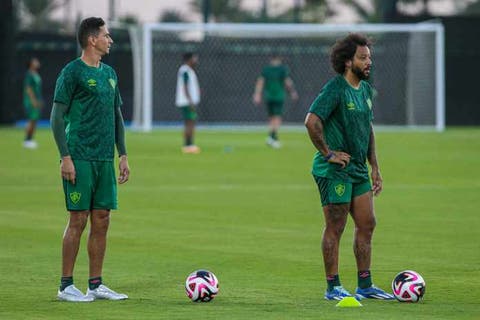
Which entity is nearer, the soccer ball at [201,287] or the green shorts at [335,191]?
the soccer ball at [201,287]

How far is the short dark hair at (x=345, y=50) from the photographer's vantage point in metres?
9.80

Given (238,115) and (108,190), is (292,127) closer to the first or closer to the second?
(238,115)

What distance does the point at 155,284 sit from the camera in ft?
35.1

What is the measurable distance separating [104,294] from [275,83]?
75.7 ft

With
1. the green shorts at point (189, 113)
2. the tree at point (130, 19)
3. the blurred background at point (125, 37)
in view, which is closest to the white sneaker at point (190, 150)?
the green shorts at point (189, 113)

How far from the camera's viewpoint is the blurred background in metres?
45.3

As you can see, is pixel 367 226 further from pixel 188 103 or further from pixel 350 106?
pixel 188 103

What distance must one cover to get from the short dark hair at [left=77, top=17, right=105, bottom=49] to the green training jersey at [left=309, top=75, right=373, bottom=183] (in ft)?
5.88

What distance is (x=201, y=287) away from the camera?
31.4 ft

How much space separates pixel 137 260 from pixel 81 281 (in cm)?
144

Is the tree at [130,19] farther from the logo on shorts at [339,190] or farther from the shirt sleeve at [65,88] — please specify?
the logo on shorts at [339,190]

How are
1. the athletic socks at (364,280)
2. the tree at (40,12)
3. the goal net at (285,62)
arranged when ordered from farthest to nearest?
the tree at (40,12)
the goal net at (285,62)
the athletic socks at (364,280)

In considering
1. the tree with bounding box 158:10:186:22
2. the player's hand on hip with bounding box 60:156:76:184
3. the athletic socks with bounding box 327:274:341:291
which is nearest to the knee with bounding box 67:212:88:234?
the player's hand on hip with bounding box 60:156:76:184

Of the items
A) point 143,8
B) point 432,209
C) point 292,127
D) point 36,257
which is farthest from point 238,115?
point 36,257
